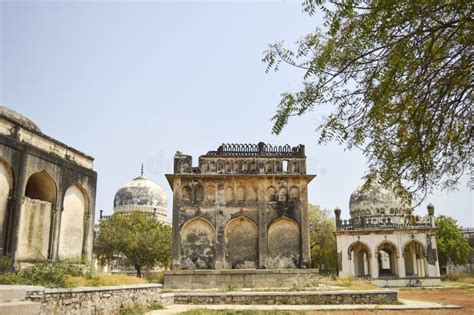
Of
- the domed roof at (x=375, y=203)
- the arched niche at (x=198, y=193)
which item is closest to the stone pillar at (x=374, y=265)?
the domed roof at (x=375, y=203)

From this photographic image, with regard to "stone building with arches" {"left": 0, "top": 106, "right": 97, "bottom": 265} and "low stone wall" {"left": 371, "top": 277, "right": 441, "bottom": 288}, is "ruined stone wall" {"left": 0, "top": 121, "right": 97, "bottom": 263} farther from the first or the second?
"low stone wall" {"left": 371, "top": 277, "right": 441, "bottom": 288}

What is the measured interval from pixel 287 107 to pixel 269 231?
18504 millimetres

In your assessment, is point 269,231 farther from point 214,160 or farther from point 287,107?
point 287,107

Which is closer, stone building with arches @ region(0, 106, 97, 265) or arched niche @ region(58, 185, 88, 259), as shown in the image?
stone building with arches @ region(0, 106, 97, 265)

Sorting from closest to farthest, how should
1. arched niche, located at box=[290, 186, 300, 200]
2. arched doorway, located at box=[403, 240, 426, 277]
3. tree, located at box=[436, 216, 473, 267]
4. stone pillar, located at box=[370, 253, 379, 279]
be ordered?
arched niche, located at box=[290, 186, 300, 200] < stone pillar, located at box=[370, 253, 379, 279] < arched doorway, located at box=[403, 240, 426, 277] < tree, located at box=[436, 216, 473, 267]

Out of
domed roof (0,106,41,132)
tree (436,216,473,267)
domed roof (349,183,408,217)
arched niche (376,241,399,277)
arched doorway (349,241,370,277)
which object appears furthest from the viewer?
tree (436,216,473,267)

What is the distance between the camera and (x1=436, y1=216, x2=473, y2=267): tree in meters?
39.0

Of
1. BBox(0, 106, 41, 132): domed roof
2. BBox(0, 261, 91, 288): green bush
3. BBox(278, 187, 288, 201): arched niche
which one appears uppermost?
BBox(0, 106, 41, 132): domed roof

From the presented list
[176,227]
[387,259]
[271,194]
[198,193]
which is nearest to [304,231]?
[271,194]

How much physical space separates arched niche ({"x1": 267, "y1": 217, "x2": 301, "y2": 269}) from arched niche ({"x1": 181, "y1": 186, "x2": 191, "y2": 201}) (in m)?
4.53

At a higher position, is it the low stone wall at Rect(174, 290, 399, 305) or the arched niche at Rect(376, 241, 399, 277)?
the arched niche at Rect(376, 241, 399, 277)

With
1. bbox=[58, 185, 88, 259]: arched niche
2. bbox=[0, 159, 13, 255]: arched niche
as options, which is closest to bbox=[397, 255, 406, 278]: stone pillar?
bbox=[58, 185, 88, 259]: arched niche

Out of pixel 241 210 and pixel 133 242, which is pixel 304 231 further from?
pixel 133 242

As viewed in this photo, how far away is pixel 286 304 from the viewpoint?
14.2m
